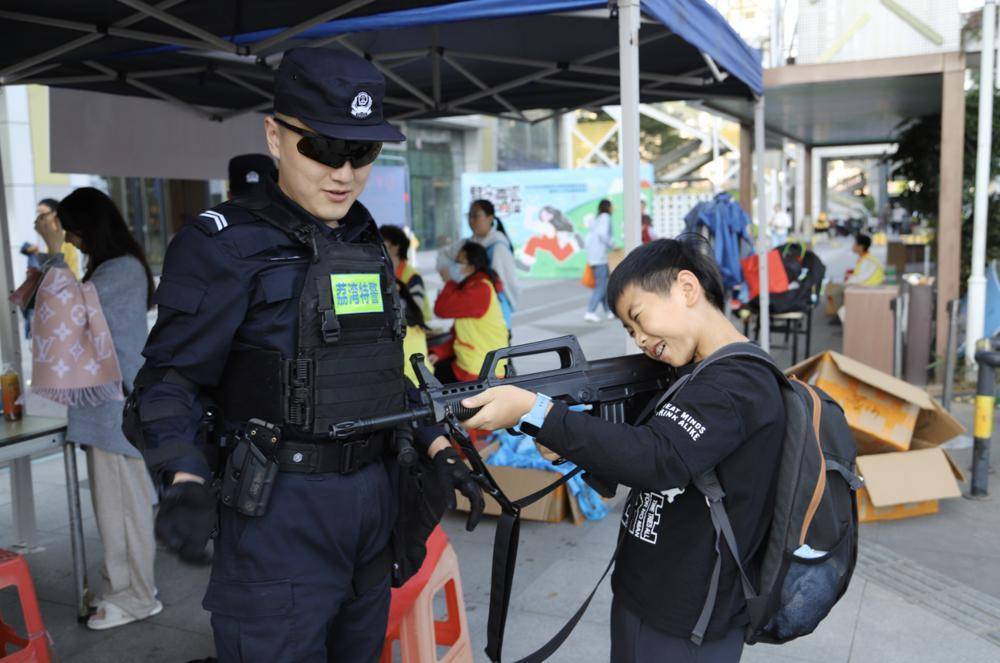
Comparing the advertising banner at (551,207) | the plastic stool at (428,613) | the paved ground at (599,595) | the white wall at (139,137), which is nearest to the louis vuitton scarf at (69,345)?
the paved ground at (599,595)

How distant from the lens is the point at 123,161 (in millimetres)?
6469

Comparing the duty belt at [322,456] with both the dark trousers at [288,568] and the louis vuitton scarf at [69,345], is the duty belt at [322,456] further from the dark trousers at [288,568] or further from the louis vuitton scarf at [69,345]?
the louis vuitton scarf at [69,345]

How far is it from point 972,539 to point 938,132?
293 inches

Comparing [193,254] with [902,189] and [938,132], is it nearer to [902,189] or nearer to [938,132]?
[938,132]

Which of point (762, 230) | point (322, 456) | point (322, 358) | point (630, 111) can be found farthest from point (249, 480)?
point (762, 230)

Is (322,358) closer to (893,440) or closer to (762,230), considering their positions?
(893,440)

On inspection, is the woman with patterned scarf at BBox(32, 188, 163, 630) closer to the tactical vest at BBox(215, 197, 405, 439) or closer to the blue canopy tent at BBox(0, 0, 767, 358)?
the blue canopy tent at BBox(0, 0, 767, 358)

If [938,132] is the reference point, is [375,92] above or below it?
below

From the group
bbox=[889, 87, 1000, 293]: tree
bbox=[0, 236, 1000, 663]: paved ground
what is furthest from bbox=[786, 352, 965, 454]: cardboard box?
bbox=[889, 87, 1000, 293]: tree

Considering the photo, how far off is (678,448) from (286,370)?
815 millimetres

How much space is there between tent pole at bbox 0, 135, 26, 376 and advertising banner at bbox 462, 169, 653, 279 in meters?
15.2

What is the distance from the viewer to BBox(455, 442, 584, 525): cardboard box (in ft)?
14.6

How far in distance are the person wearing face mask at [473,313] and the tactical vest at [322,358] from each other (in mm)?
3670

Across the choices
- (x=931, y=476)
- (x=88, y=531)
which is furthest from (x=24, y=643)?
(x=931, y=476)
